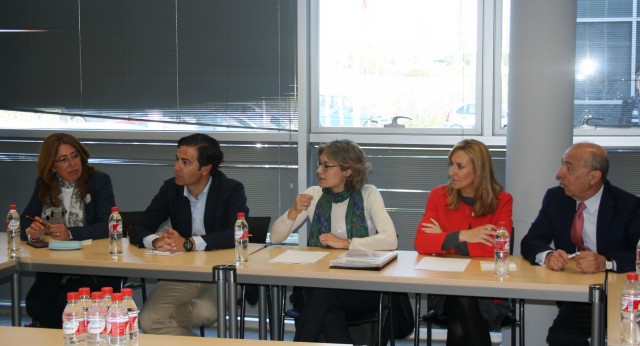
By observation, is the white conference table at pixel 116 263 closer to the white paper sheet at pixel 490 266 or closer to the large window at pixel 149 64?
the white paper sheet at pixel 490 266

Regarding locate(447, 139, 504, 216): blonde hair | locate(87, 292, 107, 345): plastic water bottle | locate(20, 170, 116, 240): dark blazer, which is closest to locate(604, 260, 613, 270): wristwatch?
locate(447, 139, 504, 216): blonde hair

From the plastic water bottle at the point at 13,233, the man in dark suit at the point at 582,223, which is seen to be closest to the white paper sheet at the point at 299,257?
the man in dark suit at the point at 582,223

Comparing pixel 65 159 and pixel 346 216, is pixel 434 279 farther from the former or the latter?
pixel 65 159

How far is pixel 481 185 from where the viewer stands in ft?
14.4

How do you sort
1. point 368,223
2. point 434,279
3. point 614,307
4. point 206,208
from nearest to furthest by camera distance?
1. point 614,307
2. point 434,279
3. point 368,223
4. point 206,208

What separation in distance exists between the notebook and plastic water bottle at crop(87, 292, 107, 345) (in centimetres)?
151

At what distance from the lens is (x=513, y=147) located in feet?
16.7

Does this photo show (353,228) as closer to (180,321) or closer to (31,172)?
(180,321)

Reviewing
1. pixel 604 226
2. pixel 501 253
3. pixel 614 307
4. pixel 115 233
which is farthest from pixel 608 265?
pixel 115 233

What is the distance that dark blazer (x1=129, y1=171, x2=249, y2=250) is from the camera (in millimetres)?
4738

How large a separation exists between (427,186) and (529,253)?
6.16ft

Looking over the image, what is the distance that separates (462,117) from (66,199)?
2.84 m

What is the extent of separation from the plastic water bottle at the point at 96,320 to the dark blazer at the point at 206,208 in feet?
6.54

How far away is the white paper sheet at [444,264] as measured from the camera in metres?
3.84
